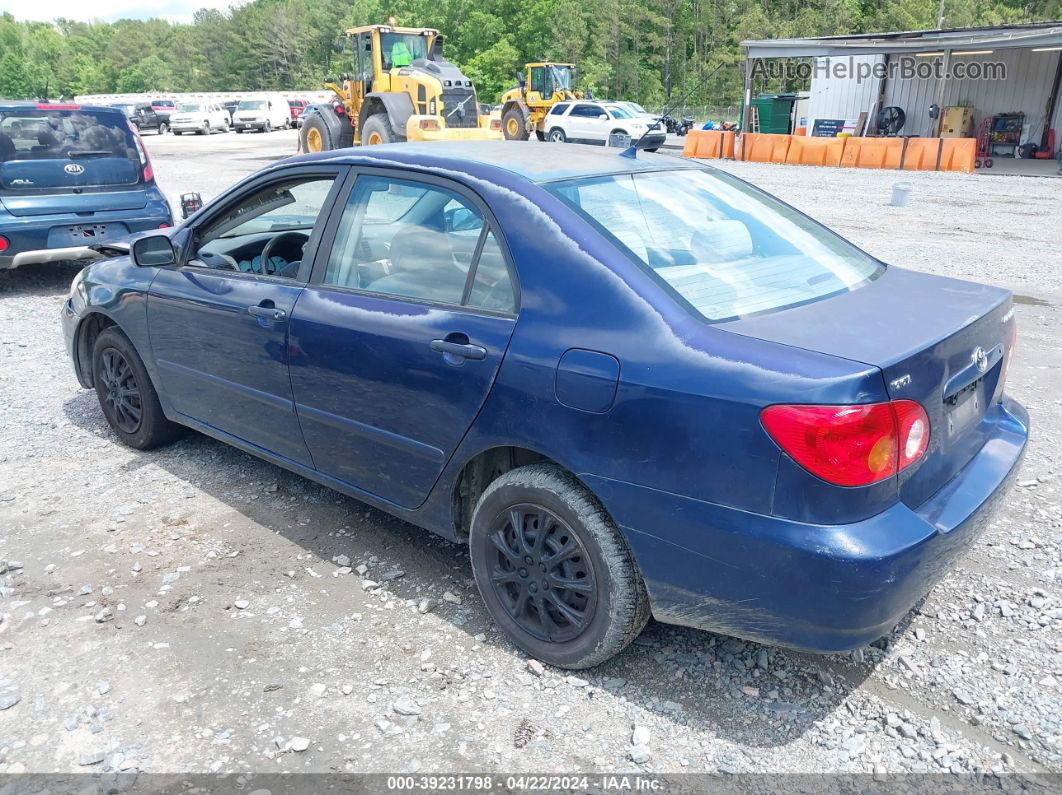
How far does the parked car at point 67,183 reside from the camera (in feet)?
25.2

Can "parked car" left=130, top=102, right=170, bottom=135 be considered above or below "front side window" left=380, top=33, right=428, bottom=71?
below

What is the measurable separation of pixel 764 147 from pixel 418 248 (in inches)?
936

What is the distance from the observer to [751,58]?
25500mm

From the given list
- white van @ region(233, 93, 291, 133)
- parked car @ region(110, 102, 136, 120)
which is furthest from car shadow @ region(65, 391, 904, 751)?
white van @ region(233, 93, 291, 133)

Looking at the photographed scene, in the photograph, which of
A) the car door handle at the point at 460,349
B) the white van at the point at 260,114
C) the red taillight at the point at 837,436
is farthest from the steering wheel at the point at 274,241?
the white van at the point at 260,114

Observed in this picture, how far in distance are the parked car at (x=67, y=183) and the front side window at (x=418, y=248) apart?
5999 mm

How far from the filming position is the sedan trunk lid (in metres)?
2.28

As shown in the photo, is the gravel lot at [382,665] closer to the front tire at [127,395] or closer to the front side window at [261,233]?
the front tire at [127,395]

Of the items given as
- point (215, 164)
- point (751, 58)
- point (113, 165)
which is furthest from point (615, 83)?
point (113, 165)

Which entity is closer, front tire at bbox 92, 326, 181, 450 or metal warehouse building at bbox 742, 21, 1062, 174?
front tire at bbox 92, 326, 181, 450

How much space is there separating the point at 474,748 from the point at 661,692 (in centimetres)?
66

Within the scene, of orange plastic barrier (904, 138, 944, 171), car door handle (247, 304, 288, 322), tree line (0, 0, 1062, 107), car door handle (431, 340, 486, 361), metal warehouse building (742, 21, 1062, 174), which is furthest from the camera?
tree line (0, 0, 1062, 107)

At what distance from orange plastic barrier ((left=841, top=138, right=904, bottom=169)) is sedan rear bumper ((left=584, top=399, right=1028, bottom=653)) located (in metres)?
22.2

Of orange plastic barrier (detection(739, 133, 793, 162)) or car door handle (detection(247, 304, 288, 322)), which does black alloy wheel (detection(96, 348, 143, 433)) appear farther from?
orange plastic barrier (detection(739, 133, 793, 162))
